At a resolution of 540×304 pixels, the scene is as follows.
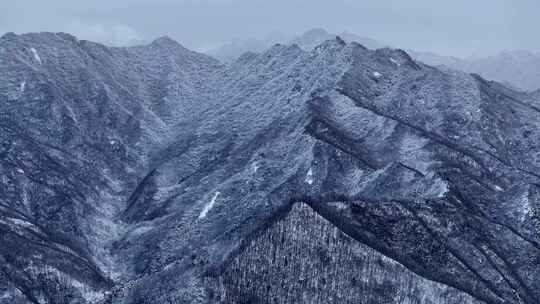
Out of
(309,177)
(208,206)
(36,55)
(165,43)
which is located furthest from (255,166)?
(165,43)

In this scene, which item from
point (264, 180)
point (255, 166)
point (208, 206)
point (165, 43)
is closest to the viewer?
point (208, 206)

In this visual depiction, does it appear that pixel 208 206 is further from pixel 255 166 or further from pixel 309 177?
pixel 309 177

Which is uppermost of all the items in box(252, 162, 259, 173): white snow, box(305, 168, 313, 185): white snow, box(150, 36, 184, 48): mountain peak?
box(305, 168, 313, 185): white snow

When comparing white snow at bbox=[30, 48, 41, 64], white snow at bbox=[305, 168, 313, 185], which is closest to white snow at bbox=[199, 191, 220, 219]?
white snow at bbox=[305, 168, 313, 185]

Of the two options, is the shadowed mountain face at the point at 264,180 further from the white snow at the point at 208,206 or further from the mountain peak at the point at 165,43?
the mountain peak at the point at 165,43

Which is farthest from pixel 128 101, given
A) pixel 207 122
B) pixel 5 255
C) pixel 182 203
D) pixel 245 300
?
pixel 245 300

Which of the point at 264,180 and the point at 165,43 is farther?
the point at 165,43

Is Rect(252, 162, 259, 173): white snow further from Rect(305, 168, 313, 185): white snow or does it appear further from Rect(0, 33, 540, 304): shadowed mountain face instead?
Rect(305, 168, 313, 185): white snow

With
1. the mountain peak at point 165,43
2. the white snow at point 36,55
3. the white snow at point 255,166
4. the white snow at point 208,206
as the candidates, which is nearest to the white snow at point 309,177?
the white snow at point 255,166

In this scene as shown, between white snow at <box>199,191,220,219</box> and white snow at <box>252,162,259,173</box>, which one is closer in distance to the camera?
white snow at <box>199,191,220,219</box>

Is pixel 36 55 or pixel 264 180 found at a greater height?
pixel 264 180
